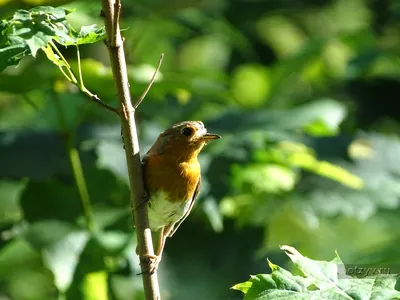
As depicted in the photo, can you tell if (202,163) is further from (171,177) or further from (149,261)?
(149,261)

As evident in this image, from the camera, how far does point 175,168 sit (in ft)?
10.9

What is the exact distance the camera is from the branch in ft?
7.61

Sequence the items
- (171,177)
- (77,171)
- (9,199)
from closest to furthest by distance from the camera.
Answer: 1. (171,177)
2. (77,171)
3. (9,199)

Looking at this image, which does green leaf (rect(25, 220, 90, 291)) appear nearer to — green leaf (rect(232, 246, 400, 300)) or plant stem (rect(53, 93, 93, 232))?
plant stem (rect(53, 93, 93, 232))

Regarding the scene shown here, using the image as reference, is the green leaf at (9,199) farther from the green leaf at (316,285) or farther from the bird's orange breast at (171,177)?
the green leaf at (316,285)

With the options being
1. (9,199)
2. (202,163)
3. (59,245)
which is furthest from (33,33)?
(9,199)

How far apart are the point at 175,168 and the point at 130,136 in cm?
94

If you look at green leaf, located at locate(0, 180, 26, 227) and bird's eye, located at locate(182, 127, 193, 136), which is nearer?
bird's eye, located at locate(182, 127, 193, 136)

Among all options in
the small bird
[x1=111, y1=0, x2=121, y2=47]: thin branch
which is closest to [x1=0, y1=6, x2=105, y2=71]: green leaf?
[x1=111, y1=0, x2=121, y2=47]: thin branch

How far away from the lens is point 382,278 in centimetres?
254

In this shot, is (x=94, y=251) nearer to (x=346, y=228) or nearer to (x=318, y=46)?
(x=318, y=46)

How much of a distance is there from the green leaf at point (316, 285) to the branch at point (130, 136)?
1.08 ft

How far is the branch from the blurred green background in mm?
1282

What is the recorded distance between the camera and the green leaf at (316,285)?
7.94ft
